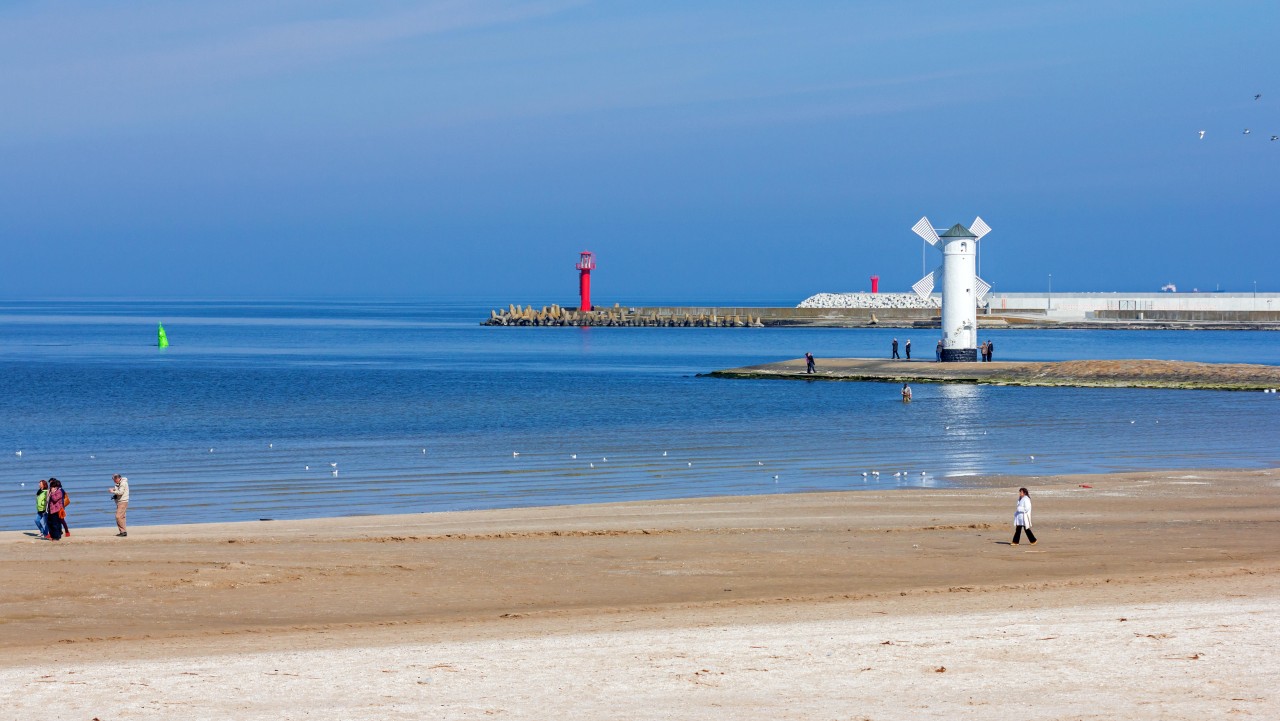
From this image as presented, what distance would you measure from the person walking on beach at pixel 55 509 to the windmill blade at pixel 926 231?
143 feet

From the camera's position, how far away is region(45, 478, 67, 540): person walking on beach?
1803 centimetres

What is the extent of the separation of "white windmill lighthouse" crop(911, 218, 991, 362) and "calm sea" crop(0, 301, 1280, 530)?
3854 millimetres

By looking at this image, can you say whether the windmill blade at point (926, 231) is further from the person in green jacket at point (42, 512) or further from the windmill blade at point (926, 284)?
the person in green jacket at point (42, 512)

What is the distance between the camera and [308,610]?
13586mm

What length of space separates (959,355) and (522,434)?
81.6 ft

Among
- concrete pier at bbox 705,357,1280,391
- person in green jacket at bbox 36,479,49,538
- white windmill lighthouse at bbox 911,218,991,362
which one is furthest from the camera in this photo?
white windmill lighthouse at bbox 911,218,991,362

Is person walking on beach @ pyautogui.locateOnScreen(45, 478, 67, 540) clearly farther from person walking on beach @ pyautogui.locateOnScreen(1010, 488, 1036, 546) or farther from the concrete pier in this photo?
the concrete pier

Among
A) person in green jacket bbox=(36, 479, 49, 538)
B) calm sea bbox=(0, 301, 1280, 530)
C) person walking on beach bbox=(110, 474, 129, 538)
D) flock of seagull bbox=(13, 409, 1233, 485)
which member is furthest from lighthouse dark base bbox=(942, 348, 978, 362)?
person in green jacket bbox=(36, 479, 49, 538)

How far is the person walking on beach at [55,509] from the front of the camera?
1803cm

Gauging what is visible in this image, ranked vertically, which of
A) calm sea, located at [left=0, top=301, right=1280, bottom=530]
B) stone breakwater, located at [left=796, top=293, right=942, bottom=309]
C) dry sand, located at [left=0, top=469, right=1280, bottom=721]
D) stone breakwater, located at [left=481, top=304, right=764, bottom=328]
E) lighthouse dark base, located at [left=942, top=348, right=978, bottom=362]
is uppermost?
stone breakwater, located at [left=796, top=293, right=942, bottom=309]

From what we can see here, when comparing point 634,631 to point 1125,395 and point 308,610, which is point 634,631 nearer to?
point 308,610

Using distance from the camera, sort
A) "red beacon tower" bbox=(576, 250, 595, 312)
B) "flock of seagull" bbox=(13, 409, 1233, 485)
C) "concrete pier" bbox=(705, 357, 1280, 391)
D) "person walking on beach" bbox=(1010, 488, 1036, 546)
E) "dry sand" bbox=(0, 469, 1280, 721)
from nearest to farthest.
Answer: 1. "dry sand" bbox=(0, 469, 1280, 721)
2. "person walking on beach" bbox=(1010, 488, 1036, 546)
3. "flock of seagull" bbox=(13, 409, 1233, 485)
4. "concrete pier" bbox=(705, 357, 1280, 391)
5. "red beacon tower" bbox=(576, 250, 595, 312)

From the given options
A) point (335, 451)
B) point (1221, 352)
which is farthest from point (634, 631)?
point (1221, 352)

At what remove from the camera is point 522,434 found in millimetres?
36969
